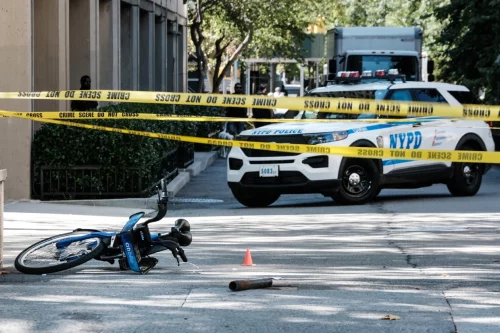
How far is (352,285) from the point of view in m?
8.85

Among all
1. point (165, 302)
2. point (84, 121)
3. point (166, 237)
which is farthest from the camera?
point (84, 121)

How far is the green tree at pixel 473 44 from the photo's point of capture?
92.3 feet

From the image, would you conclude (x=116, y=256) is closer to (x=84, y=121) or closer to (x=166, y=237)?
(x=166, y=237)

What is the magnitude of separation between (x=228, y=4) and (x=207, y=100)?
29.1m

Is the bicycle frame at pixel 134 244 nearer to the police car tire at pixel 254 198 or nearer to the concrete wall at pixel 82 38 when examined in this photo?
the police car tire at pixel 254 198

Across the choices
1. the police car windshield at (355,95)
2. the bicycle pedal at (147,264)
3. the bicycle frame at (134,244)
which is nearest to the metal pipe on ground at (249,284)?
the bicycle frame at (134,244)

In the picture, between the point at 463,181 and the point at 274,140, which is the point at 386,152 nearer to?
the point at 274,140

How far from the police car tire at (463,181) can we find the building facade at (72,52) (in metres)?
6.81

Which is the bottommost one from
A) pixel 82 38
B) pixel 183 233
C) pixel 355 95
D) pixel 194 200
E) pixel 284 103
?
pixel 194 200

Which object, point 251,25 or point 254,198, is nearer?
point 254,198

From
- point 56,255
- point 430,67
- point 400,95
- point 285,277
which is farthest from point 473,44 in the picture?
point 56,255

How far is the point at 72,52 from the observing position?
21.3m

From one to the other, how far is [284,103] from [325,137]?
4.87m

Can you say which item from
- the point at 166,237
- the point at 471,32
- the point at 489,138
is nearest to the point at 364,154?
A: the point at 166,237
